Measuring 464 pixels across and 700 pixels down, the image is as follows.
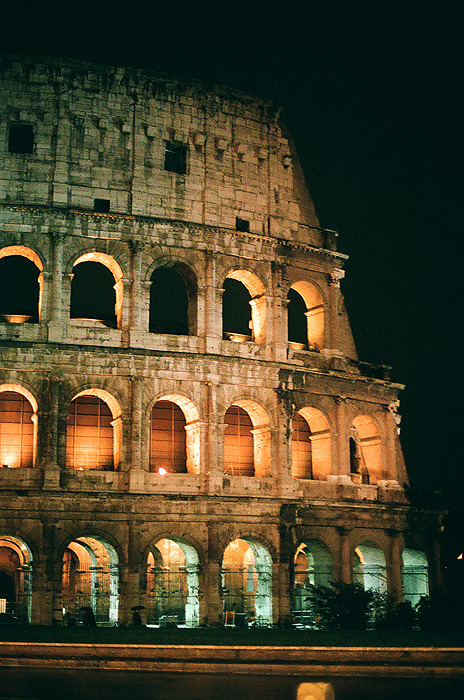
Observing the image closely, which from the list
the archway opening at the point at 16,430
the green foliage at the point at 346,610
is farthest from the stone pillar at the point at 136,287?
the green foliage at the point at 346,610

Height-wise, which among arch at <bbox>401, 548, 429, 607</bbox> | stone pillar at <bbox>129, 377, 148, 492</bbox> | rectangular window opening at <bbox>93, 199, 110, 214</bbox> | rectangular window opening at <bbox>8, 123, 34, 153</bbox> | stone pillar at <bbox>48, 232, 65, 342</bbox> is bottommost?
arch at <bbox>401, 548, 429, 607</bbox>

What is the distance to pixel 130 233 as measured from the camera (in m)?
28.6

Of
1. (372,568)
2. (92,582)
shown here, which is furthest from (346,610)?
(92,582)

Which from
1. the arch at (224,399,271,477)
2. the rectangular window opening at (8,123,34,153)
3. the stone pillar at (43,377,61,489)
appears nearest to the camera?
the stone pillar at (43,377,61,489)

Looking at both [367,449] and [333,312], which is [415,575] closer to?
[367,449]

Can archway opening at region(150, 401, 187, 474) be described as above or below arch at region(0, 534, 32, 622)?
above

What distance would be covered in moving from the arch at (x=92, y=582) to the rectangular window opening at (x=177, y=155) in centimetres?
1230

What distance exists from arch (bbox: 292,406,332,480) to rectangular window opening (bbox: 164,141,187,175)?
29.6 ft

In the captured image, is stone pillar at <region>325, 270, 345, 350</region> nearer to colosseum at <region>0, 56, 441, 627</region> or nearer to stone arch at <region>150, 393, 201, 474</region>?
colosseum at <region>0, 56, 441, 627</region>

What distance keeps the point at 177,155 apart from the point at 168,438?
947 cm

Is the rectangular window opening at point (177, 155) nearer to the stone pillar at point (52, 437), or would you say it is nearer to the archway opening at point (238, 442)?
the archway opening at point (238, 442)

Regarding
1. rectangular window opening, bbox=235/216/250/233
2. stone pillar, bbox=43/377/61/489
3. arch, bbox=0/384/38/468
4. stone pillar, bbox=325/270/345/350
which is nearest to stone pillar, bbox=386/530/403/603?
stone pillar, bbox=325/270/345/350

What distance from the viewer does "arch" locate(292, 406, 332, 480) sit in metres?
30.7

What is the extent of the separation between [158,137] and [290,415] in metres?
10.1
